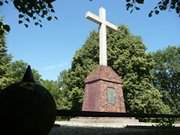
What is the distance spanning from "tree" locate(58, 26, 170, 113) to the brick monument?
11.3m

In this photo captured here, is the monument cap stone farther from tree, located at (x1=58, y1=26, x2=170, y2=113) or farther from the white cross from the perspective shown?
tree, located at (x1=58, y1=26, x2=170, y2=113)

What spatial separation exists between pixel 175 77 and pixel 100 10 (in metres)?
35.6

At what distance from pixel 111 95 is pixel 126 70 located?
1353 centimetres

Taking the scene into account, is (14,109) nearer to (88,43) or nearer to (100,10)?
(100,10)

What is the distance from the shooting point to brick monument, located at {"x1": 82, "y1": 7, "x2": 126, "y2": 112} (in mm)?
26312

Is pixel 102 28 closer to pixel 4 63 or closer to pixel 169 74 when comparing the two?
pixel 4 63

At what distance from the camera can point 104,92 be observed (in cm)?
2667

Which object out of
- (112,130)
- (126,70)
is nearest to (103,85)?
(112,130)

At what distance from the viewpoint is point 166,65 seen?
59.8 metres

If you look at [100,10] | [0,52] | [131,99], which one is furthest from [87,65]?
[100,10]

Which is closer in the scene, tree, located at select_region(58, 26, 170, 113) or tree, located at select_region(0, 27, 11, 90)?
tree, located at select_region(0, 27, 11, 90)

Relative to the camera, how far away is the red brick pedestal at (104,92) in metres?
26.5

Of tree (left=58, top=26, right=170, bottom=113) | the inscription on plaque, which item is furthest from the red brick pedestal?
tree (left=58, top=26, right=170, bottom=113)

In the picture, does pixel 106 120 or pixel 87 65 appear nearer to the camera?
pixel 106 120
